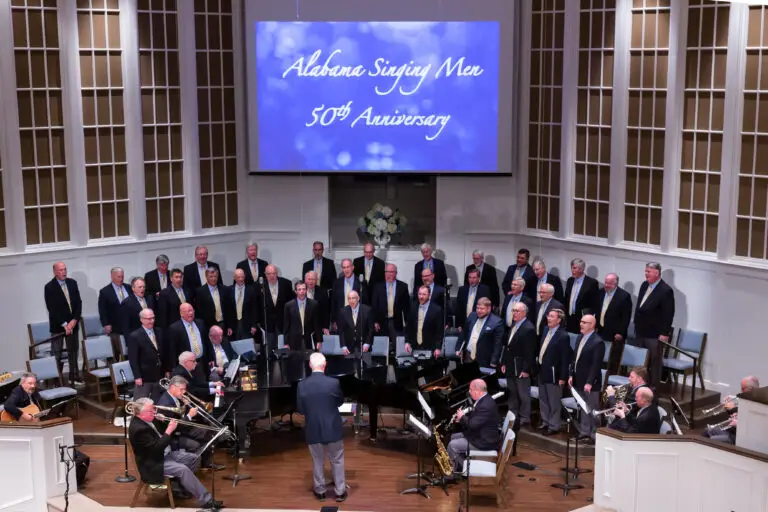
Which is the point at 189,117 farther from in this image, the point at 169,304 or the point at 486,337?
the point at 486,337

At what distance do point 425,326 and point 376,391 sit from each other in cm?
155

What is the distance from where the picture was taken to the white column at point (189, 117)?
49.9 ft

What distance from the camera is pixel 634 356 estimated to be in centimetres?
1238

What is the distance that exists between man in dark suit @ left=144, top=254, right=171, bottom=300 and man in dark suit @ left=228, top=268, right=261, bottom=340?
3.66ft

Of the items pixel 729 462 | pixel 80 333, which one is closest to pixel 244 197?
pixel 80 333

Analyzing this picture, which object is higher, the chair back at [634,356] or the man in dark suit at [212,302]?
the man in dark suit at [212,302]

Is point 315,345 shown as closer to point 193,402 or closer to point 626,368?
point 193,402

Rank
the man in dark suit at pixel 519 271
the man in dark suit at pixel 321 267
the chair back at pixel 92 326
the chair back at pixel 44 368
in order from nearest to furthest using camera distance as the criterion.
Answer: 1. the chair back at pixel 44 368
2. the chair back at pixel 92 326
3. the man in dark suit at pixel 519 271
4. the man in dark suit at pixel 321 267

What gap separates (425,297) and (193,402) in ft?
11.0

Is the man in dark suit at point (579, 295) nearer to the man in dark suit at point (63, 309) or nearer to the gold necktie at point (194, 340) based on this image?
the gold necktie at point (194, 340)

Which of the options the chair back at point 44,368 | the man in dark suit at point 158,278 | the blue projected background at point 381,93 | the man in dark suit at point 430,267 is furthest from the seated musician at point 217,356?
the blue projected background at point 381,93

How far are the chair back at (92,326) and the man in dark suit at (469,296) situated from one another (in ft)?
15.6

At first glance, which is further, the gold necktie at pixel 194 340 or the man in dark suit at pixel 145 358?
the gold necktie at pixel 194 340

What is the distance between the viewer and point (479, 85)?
15.2 meters
